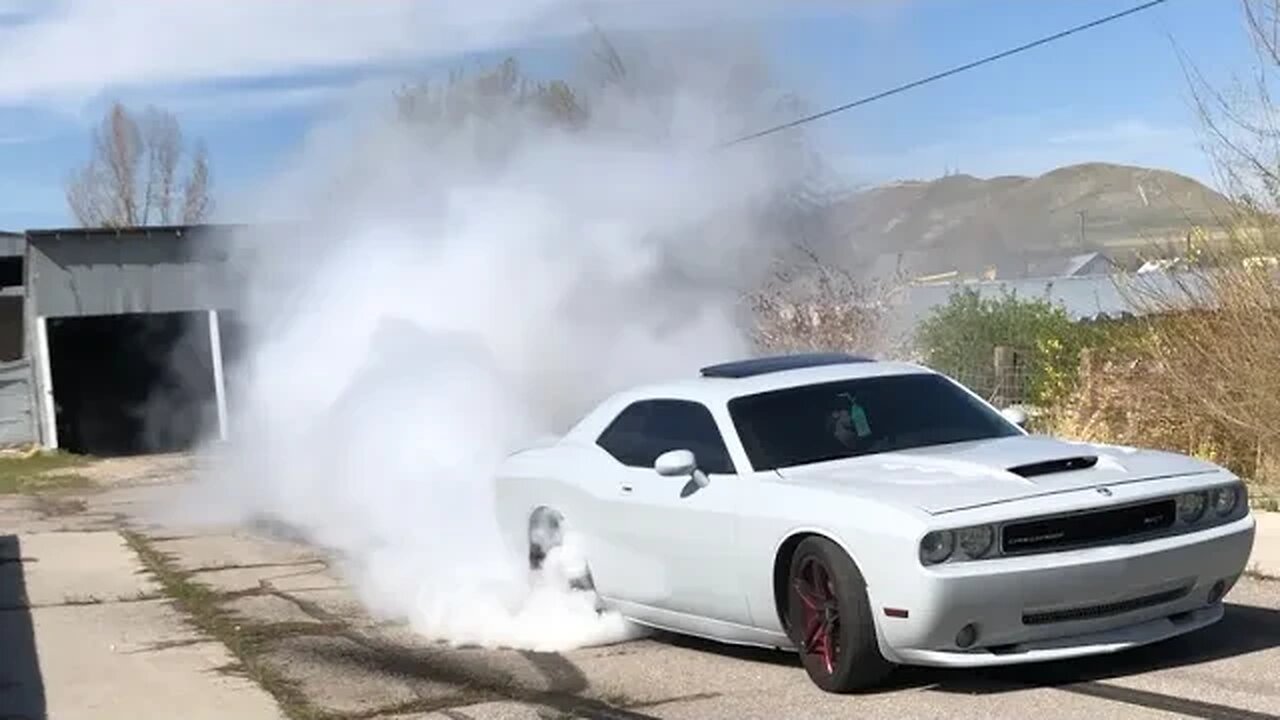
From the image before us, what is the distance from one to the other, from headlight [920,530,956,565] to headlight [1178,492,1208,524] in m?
1.13

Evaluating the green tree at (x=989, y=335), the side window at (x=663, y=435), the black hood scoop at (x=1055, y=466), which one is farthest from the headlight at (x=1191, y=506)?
the green tree at (x=989, y=335)

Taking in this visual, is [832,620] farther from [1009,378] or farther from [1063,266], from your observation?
[1063,266]

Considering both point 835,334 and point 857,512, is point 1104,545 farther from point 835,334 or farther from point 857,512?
point 835,334

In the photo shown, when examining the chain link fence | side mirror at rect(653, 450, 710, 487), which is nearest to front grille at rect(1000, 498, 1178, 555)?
side mirror at rect(653, 450, 710, 487)

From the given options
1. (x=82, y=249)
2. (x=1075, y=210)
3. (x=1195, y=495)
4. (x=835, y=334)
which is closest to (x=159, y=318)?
(x=82, y=249)

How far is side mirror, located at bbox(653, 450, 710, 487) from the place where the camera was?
784 centimetres

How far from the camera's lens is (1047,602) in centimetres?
662

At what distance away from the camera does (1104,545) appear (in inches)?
266

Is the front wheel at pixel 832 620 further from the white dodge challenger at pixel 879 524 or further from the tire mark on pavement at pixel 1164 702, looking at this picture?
the tire mark on pavement at pixel 1164 702

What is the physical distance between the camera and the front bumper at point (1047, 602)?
6.57m

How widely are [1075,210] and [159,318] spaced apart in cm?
5711

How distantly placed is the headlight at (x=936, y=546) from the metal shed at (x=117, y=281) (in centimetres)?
2501

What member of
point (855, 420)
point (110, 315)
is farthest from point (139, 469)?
point (855, 420)

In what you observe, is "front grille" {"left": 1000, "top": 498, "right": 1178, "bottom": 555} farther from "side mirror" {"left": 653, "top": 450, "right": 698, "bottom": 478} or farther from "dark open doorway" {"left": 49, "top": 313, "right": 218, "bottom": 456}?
"dark open doorway" {"left": 49, "top": 313, "right": 218, "bottom": 456}
